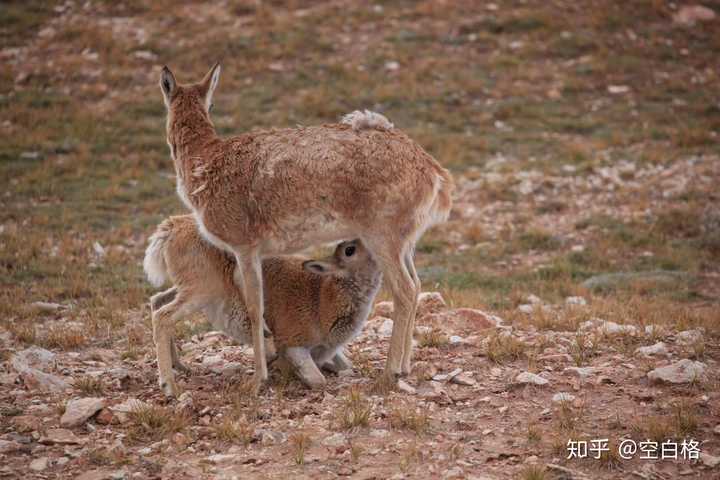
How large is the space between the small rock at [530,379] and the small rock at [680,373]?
2.80 feet

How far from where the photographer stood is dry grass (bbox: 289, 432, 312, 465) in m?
5.47

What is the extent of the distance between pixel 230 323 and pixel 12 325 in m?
2.87

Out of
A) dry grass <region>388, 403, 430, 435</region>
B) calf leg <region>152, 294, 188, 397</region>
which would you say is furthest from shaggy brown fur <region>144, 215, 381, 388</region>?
dry grass <region>388, 403, 430, 435</region>

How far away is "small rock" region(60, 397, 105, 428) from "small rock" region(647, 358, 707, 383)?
14.0 feet

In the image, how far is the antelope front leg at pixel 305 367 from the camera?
6.86m

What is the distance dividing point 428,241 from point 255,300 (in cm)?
648

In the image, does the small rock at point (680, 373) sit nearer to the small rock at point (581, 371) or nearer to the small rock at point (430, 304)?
the small rock at point (581, 371)

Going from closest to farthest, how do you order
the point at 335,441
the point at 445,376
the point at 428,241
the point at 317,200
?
the point at 335,441 → the point at 317,200 → the point at 445,376 → the point at 428,241

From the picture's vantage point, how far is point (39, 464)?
5438 mm

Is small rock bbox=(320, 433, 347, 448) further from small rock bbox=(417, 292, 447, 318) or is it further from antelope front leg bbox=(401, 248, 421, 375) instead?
small rock bbox=(417, 292, 447, 318)

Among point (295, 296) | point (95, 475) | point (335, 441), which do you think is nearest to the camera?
point (95, 475)

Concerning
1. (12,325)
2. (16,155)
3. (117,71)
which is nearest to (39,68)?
(117,71)

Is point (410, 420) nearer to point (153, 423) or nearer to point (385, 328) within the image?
point (153, 423)

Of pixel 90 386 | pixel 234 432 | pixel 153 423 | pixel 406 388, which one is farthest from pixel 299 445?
pixel 90 386
